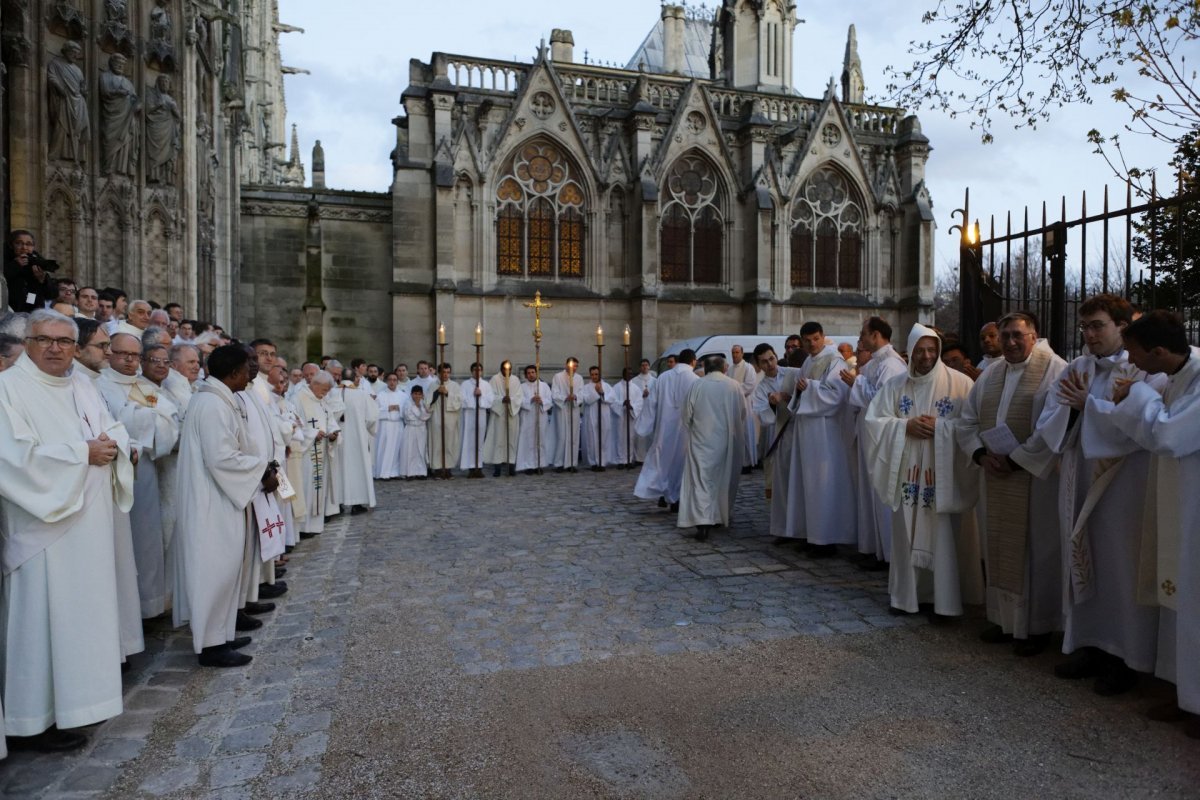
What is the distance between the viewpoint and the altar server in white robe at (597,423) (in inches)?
636

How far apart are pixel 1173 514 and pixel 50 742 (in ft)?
18.4

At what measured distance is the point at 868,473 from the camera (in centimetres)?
690

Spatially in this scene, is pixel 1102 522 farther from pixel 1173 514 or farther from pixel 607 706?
pixel 607 706

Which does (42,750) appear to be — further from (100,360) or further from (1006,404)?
(1006,404)

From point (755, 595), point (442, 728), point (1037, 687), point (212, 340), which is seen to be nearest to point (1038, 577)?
point (1037, 687)

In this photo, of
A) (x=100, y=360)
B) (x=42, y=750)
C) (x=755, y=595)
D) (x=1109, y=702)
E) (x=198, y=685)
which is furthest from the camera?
(x=755, y=595)

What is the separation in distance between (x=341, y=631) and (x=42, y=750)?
1945 millimetres

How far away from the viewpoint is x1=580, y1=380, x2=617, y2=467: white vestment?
1619 cm

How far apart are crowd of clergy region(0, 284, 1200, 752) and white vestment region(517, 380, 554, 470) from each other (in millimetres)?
7342

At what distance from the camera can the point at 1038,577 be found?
5.03m

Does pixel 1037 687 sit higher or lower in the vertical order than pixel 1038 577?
lower

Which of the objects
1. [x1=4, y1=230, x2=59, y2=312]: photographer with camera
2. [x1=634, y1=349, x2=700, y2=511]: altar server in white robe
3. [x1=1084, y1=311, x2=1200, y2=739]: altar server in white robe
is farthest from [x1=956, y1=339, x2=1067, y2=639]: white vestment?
[x1=4, y1=230, x2=59, y2=312]: photographer with camera

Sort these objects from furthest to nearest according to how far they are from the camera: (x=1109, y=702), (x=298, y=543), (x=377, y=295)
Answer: (x=377, y=295) → (x=298, y=543) → (x=1109, y=702)

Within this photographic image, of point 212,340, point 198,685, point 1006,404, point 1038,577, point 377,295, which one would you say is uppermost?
point 377,295
